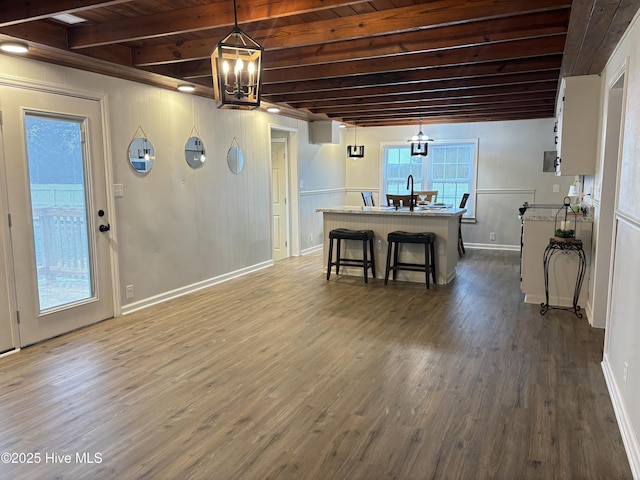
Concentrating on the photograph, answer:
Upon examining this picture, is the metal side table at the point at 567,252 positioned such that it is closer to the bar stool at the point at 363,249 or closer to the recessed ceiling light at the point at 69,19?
the bar stool at the point at 363,249

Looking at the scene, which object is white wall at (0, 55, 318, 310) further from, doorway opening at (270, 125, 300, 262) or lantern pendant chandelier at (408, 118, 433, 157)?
lantern pendant chandelier at (408, 118, 433, 157)

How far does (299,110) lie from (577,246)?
445 cm

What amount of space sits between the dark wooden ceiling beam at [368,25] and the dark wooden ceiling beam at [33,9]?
0.68 meters

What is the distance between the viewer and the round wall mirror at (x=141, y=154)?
15.0ft

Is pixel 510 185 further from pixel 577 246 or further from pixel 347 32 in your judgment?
pixel 347 32

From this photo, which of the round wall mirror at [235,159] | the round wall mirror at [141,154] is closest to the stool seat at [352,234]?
the round wall mirror at [235,159]

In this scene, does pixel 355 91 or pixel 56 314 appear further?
pixel 355 91

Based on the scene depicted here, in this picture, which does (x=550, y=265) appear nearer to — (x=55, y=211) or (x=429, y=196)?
(x=429, y=196)

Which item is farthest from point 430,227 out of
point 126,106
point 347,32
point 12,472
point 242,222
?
point 12,472

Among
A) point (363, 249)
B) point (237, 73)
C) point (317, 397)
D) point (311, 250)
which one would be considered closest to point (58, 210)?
point (237, 73)

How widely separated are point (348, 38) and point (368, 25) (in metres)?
0.17

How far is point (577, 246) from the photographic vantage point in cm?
440

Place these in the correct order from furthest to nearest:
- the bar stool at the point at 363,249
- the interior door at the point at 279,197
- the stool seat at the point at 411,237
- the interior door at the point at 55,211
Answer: the interior door at the point at 279,197, the bar stool at the point at 363,249, the stool seat at the point at 411,237, the interior door at the point at 55,211

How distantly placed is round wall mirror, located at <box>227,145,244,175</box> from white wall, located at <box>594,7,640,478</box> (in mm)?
4264
